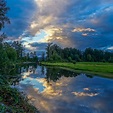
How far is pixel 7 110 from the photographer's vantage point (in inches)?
401

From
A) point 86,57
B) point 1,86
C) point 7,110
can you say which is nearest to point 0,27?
point 1,86

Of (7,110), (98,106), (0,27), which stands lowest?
(98,106)

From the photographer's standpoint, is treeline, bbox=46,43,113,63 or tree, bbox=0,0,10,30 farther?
treeline, bbox=46,43,113,63

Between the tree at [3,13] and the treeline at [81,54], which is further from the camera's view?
the treeline at [81,54]

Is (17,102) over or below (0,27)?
below

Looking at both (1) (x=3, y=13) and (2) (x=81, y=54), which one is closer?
(1) (x=3, y=13)

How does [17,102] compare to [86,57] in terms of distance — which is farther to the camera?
[86,57]

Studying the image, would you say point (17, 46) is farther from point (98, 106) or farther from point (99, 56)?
point (98, 106)

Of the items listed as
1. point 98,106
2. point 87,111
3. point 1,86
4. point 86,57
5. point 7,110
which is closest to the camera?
point 7,110


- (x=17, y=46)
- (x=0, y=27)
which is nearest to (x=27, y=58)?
(x=17, y=46)

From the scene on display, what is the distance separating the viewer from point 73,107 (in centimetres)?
1995

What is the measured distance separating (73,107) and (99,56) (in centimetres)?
15938

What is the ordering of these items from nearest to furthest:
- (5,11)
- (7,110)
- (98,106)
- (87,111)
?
(7,110) < (87,111) < (98,106) < (5,11)

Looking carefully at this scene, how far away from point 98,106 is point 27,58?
172 meters
